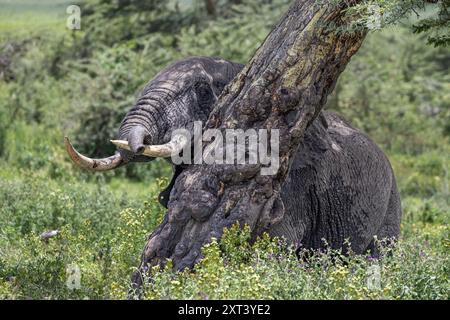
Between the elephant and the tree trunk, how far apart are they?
36 centimetres

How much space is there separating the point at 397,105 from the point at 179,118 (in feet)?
39.9

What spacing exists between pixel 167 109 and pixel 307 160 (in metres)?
1.28

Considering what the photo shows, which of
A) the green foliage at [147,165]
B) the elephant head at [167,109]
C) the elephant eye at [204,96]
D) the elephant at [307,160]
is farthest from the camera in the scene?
the elephant eye at [204,96]

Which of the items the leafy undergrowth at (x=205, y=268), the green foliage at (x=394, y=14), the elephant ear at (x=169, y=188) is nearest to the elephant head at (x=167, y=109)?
the elephant ear at (x=169, y=188)

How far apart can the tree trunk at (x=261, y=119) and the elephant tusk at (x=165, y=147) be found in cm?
20

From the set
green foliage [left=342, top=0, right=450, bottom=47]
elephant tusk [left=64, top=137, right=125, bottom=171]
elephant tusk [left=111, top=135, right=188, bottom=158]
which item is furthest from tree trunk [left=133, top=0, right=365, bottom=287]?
elephant tusk [left=64, top=137, right=125, bottom=171]

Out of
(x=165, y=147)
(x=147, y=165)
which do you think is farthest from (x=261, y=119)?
(x=147, y=165)

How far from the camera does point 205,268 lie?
7848 mm

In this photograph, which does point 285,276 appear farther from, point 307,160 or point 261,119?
point 307,160

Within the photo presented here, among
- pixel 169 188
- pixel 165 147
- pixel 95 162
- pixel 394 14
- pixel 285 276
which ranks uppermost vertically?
pixel 394 14

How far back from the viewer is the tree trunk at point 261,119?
8594mm

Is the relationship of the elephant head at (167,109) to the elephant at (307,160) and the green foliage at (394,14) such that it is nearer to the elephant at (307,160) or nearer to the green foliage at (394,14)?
the elephant at (307,160)
